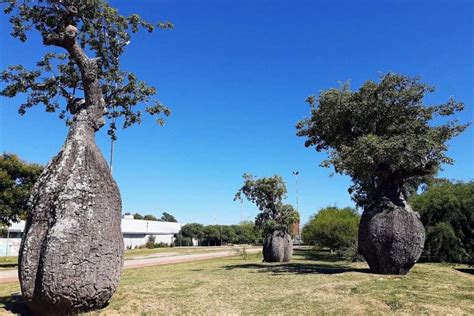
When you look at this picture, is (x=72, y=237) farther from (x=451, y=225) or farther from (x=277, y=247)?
(x=451, y=225)

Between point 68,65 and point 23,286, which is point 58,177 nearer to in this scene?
point 23,286

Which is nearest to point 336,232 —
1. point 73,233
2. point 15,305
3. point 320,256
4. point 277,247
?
point 320,256

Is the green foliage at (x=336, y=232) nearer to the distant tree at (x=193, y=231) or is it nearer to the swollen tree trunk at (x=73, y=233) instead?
the swollen tree trunk at (x=73, y=233)

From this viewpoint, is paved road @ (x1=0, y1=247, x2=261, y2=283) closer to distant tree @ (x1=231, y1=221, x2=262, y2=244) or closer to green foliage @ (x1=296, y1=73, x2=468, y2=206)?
green foliage @ (x1=296, y1=73, x2=468, y2=206)

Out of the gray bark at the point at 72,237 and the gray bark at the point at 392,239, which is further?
the gray bark at the point at 392,239

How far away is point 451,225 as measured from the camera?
1013 inches

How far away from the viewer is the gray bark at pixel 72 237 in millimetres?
8078

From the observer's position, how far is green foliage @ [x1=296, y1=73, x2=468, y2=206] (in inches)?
579

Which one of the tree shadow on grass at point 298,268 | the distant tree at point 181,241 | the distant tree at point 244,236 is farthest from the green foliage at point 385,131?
the distant tree at point 244,236

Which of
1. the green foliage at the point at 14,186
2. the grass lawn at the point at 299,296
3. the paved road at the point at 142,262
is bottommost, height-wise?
the paved road at the point at 142,262

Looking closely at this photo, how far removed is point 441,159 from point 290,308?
9.11 meters

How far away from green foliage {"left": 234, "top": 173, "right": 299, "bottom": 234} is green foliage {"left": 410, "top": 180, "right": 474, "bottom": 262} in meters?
9.31

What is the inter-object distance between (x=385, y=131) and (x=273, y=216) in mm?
9458

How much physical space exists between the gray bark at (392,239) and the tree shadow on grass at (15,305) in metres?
11.2
